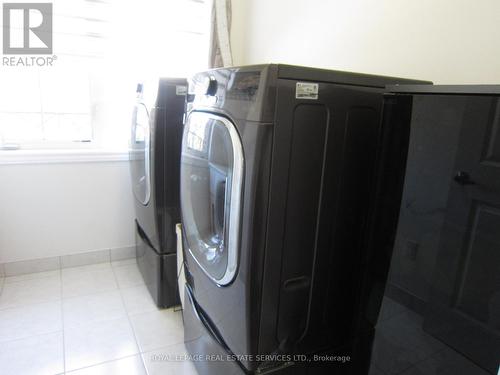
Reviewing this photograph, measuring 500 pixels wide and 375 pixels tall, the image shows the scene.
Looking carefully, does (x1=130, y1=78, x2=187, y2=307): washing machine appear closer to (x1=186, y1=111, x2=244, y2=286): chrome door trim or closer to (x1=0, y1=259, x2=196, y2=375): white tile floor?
(x1=0, y1=259, x2=196, y2=375): white tile floor

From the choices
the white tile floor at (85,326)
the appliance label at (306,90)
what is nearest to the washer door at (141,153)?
the white tile floor at (85,326)

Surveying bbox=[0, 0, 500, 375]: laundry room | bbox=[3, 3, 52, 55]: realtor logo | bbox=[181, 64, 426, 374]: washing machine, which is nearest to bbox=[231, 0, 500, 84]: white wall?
bbox=[0, 0, 500, 375]: laundry room

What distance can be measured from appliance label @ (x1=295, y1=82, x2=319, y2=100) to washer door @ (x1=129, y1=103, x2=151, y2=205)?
1.11 metres

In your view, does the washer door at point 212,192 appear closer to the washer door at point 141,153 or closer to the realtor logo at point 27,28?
the washer door at point 141,153

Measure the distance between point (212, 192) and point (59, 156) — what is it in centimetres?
161

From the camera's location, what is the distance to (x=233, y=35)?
255cm

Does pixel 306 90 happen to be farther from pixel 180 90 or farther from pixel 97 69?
pixel 97 69

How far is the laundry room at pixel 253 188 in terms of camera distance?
0.75 meters

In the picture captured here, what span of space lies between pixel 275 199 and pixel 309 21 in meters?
1.39

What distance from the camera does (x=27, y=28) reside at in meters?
2.11

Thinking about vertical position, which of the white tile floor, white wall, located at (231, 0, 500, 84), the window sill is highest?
white wall, located at (231, 0, 500, 84)

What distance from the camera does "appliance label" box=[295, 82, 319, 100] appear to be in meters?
0.87

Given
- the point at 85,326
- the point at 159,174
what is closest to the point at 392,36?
the point at 159,174

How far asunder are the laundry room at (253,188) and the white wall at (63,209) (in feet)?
0.03
